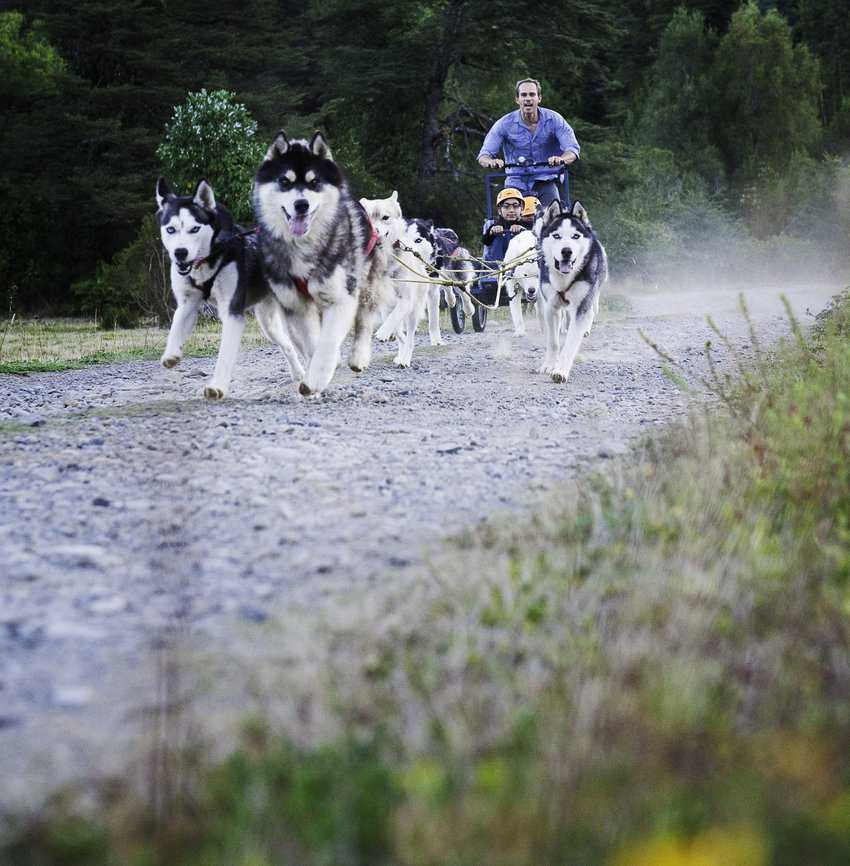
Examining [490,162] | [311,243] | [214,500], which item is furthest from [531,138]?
[214,500]

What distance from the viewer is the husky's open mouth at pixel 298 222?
19.1ft

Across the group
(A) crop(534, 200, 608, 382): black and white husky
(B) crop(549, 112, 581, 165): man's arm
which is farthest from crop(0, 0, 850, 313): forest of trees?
(A) crop(534, 200, 608, 382): black and white husky

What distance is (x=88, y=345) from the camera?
1132 cm

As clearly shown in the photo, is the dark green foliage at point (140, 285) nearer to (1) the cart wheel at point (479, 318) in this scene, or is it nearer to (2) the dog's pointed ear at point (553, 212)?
(1) the cart wheel at point (479, 318)

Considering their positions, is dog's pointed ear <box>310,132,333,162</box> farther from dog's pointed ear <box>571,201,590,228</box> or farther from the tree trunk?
the tree trunk

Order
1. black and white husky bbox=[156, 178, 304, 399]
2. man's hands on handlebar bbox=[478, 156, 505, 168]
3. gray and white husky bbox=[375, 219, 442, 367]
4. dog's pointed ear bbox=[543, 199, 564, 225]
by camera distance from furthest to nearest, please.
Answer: man's hands on handlebar bbox=[478, 156, 505, 168], gray and white husky bbox=[375, 219, 442, 367], dog's pointed ear bbox=[543, 199, 564, 225], black and white husky bbox=[156, 178, 304, 399]

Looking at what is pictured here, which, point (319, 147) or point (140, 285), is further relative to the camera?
point (140, 285)

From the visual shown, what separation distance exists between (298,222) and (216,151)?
11.7 metres

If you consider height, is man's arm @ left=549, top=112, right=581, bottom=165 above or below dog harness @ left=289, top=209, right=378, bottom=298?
above

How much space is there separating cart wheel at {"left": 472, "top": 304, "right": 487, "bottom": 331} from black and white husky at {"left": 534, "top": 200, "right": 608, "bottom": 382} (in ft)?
15.5

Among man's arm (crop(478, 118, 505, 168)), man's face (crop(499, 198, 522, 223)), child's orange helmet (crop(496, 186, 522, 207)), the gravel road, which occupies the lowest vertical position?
the gravel road

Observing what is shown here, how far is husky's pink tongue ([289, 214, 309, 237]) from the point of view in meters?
5.81

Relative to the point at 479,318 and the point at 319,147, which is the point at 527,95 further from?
the point at 319,147

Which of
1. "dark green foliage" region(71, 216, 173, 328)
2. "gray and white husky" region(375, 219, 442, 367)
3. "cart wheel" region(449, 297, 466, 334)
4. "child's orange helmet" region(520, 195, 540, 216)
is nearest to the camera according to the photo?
"gray and white husky" region(375, 219, 442, 367)
